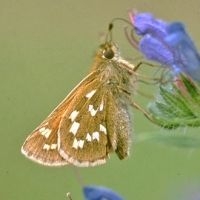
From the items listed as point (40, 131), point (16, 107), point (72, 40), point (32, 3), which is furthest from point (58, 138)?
point (32, 3)

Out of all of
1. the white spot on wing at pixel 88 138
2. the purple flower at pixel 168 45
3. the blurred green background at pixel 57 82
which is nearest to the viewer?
the purple flower at pixel 168 45

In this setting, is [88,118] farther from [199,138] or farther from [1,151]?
[1,151]

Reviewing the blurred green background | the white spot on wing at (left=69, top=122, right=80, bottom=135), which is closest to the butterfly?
the white spot on wing at (left=69, top=122, right=80, bottom=135)

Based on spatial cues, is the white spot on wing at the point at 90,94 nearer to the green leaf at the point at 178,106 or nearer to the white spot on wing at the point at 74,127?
the white spot on wing at the point at 74,127

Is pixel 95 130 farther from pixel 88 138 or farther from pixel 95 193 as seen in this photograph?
pixel 95 193

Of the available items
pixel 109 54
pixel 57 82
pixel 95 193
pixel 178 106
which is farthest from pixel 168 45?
pixel 57 82

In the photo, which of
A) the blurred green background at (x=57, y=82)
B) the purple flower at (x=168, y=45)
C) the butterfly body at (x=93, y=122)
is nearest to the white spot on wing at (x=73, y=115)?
the butterfly body at (x=93, y=122)
